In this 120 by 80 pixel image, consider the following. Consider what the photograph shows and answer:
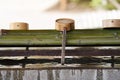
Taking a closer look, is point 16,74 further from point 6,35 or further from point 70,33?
point 70,33

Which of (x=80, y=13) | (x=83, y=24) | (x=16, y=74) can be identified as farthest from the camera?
(x=80, y=13)

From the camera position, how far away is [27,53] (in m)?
2.15

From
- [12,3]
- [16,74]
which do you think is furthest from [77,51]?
[12,3]

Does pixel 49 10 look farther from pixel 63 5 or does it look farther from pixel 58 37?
pixel 58 37

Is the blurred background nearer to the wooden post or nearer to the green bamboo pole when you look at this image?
the wooden post

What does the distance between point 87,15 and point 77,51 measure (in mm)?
1246

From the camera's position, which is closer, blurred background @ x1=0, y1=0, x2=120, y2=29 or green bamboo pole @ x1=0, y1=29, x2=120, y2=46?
green bamboo pole @ x1=0, y1=29, x2=120, y2=46

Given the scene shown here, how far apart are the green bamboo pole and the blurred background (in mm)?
1095

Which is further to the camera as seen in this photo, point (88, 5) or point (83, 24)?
point (88, 5)

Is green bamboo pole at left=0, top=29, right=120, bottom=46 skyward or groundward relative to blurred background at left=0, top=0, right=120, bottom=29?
groundward

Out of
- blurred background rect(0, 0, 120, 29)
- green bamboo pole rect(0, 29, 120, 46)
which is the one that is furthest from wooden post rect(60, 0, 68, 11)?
green bamboo pole rect(0, 29, 120, 46)

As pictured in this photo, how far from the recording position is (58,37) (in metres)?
2.14

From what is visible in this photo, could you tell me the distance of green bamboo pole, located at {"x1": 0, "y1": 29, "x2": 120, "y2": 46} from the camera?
83.7 inches

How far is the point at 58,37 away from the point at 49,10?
134 cm
